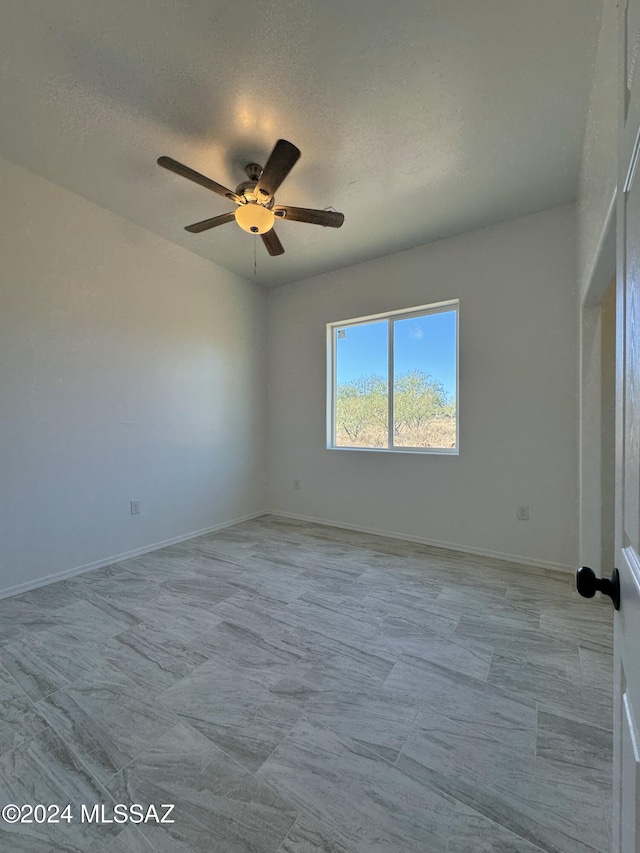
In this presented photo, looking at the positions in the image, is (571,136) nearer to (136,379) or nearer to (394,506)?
(394,506)

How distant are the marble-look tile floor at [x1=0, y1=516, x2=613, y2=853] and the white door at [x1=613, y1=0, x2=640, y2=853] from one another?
23.6 inches

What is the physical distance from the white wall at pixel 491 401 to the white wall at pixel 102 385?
1207mm

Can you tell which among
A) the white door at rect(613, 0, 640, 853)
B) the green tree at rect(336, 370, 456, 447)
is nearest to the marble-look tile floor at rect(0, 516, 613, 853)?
the white door at rect(613, 0, 640, 853)

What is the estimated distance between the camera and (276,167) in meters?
1.76

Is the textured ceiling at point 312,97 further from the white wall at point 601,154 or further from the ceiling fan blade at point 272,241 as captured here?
the ceiling fan blade at point 272,241

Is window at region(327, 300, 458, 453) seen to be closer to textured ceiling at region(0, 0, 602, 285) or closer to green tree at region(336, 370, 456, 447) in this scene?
green tree at region(336, 370, 456, 447)

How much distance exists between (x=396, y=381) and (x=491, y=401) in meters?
0.96

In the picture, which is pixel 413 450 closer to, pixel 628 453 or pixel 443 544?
pixel 443 544

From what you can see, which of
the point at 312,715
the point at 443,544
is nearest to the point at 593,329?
the point at 443,544

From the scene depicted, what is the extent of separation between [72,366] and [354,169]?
2.46m

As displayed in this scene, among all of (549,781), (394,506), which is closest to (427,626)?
(549,781)

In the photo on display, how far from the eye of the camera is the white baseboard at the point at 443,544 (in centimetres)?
274

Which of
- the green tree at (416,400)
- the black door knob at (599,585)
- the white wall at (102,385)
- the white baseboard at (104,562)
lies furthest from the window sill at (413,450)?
the black door knob at (599,585)

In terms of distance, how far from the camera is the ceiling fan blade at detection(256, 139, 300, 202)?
1.64 meters
